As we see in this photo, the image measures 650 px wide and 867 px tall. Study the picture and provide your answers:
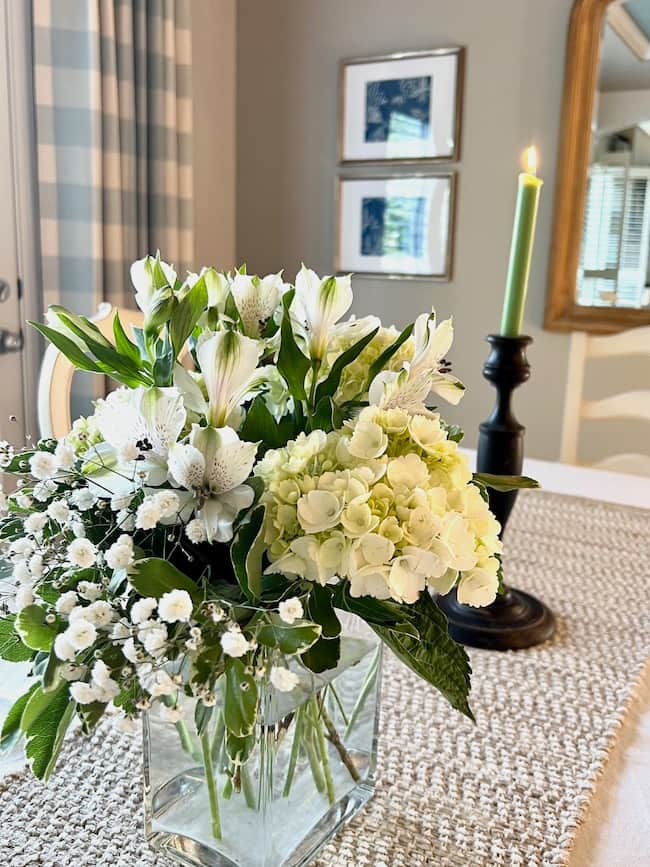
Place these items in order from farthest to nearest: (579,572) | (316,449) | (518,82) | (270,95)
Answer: (270,95)
(518,82)
(579,572)
(316,449)

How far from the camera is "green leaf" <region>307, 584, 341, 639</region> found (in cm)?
47

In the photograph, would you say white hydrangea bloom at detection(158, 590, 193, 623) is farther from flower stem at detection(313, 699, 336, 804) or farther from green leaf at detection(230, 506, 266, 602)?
flower stem at detection(313, 699, 336, 804)

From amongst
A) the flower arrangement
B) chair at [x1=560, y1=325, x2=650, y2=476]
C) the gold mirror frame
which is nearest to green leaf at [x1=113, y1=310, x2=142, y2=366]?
the flower arrangement

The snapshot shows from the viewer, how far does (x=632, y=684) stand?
2.52 ft

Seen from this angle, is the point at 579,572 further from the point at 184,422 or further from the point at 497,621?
the point at 184,422

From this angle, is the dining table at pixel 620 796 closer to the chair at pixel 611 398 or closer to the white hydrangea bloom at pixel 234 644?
the white hydrangea bloom at pixel 234 644

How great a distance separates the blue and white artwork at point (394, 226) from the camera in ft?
8.66

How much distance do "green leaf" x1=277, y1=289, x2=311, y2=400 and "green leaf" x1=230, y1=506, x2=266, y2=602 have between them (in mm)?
82

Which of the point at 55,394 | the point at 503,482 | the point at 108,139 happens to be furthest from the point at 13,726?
the point at 108,139

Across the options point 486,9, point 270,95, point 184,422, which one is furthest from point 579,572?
point 270,95

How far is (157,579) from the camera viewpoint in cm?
43

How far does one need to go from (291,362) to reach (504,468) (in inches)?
18.2

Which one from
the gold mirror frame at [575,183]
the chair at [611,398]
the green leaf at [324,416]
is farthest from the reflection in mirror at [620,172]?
the green leaf at [324,416]

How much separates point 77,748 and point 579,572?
2.14ft
